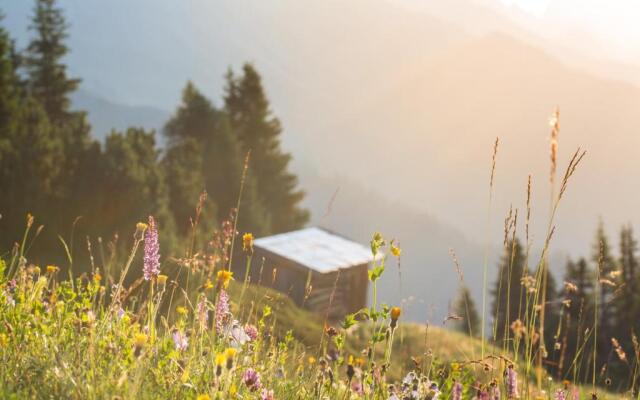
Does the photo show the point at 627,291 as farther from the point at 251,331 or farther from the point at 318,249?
the point at 251,331

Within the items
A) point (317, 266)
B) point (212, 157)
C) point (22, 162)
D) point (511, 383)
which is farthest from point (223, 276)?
point (212, 157)

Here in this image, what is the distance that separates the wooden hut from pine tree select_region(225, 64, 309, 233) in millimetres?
13538

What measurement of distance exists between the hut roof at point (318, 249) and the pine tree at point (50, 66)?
19109mm

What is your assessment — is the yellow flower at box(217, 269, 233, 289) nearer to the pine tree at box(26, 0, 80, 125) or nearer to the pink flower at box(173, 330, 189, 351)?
the pink flower at box(173, 330, 189, 351)

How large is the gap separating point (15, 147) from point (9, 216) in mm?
3231

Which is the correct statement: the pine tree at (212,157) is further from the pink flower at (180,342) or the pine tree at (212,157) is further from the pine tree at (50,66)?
the pink flower at (180,342)

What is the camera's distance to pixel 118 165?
27.6 meters

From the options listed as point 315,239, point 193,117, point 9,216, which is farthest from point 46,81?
point 315,239

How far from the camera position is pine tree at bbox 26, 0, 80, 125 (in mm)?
38062

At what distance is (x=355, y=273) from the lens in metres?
26.9

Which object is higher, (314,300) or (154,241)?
(154,241)

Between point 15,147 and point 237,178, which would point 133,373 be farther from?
point 237,178

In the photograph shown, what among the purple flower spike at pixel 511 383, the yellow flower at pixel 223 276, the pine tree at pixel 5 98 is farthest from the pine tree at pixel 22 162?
the purple flower spike at pixel 511 383

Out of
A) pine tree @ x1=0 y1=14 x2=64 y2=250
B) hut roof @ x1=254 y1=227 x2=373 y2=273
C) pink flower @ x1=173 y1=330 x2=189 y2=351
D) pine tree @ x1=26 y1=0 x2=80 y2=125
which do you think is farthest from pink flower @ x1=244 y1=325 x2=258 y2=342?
pine tree @ x1=26 y1=0 x2=80 y2=125
